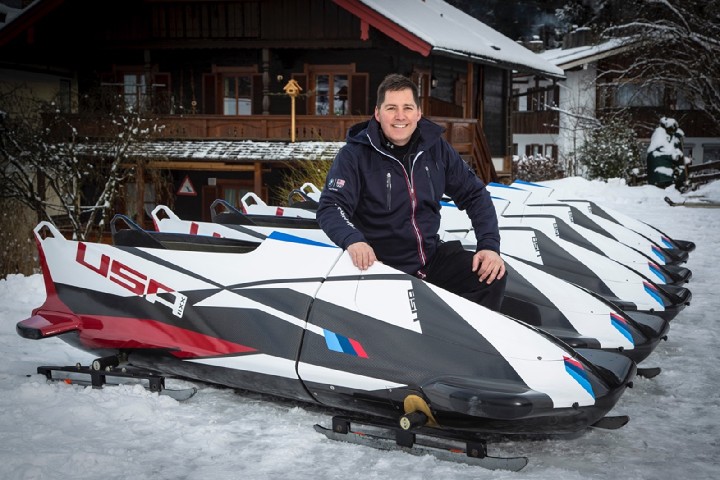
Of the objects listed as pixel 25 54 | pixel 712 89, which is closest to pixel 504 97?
pixel 712 89

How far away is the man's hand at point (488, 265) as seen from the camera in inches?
152

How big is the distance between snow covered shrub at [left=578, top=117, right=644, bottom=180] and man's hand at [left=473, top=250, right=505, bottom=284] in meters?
18.0

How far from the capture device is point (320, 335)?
363cm

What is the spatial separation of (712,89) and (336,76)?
920 cm

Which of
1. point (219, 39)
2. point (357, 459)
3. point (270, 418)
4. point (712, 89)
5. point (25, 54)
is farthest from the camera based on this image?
point (25, 54)

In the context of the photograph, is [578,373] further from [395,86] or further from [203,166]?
[203,166]

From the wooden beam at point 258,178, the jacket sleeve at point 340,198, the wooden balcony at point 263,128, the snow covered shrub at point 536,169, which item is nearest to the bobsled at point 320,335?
the jacket sleeve at point 340,198

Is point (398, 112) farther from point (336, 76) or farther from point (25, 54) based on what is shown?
point (25, 54)

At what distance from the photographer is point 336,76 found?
752 inches

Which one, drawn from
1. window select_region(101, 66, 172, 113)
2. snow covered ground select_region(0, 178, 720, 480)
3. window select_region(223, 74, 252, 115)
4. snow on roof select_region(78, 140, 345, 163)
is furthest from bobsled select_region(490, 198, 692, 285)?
window select_region(223, 74, 252, 115)

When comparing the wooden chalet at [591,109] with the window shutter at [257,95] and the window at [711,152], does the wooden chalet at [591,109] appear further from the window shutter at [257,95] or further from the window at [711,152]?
the window shutter at [257,95]

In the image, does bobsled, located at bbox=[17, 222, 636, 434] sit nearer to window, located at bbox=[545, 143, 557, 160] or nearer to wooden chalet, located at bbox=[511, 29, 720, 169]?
wooden chalet, located at bbox=[511, 29, 720, 169]

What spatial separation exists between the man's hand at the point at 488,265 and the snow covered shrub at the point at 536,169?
70.1 ft

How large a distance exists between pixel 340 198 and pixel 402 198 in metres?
0.30
